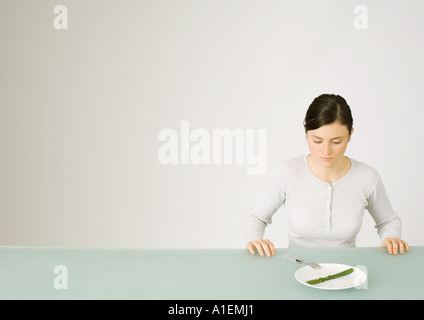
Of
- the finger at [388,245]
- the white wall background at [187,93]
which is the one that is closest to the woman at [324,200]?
the finger at [388,245]

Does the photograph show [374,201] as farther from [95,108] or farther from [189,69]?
[95,108]

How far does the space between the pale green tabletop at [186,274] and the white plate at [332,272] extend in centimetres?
2

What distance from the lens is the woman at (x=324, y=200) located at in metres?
2.12

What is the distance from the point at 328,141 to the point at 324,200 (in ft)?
0.97

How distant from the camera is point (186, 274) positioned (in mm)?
1540

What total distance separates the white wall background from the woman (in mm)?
1425

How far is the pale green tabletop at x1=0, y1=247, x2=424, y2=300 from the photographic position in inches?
54.4

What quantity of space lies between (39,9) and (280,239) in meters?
2.54

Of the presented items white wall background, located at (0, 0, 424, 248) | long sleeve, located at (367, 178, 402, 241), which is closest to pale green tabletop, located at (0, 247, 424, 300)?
long sleeve, located at (367, 178, 402, 241)

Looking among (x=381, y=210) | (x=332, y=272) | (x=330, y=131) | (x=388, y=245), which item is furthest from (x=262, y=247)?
(x=381, y=210)

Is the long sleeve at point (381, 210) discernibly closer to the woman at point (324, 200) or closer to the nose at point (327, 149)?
the woman at point (324, 200)

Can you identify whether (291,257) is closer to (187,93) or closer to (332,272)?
(332,272)

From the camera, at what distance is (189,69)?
11.8 feet

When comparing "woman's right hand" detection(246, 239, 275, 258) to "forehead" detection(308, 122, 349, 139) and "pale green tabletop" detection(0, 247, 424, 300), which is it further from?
"forehead" detection(308, 122, 349, 139)
